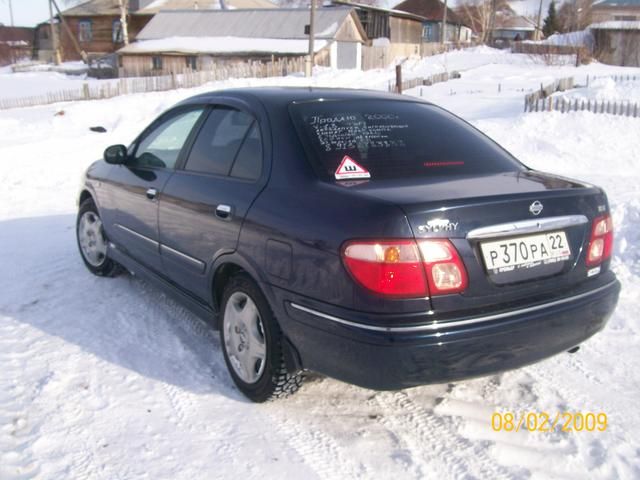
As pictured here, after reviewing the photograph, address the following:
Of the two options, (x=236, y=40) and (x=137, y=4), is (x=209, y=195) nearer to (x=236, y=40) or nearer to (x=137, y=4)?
(x=236, y=40)

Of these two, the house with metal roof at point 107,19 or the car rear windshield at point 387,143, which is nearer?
the car rear windshield at point 387,143

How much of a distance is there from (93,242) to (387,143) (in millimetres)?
3173

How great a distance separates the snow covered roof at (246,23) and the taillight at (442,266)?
42.0 m

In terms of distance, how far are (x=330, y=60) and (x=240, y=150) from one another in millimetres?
41299

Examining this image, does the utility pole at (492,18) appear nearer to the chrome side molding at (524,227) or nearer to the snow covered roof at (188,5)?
the snow covered roof at (188,5)

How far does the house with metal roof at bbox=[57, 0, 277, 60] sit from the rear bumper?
55.2m

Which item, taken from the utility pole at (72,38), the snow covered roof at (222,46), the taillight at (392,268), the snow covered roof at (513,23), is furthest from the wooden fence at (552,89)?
the snow covered roof at (513,23)

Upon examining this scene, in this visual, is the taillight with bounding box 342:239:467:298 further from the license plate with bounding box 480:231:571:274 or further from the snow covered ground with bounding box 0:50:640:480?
the snow covered ground with bounding box 0:50:640:480

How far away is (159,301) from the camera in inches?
196

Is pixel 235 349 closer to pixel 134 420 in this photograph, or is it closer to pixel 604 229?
pixel 134 420

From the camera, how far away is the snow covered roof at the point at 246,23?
4384 cm

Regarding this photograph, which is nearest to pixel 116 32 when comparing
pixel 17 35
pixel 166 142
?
pixel 17 35

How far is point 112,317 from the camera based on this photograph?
4625 millimetres

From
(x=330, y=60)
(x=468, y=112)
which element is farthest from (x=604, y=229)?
(x=330, y=60)
